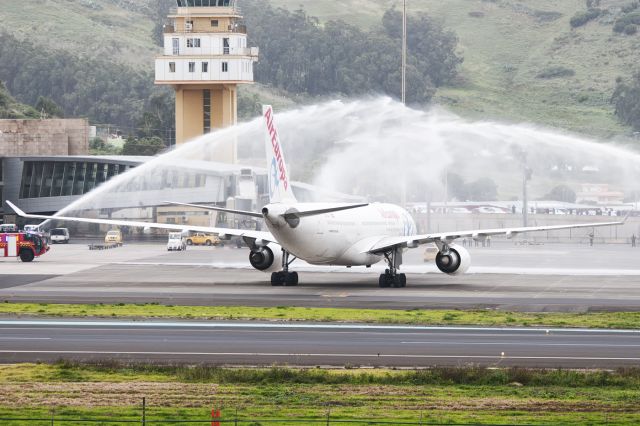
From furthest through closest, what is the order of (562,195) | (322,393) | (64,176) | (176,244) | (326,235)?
1. (562,195)
2. (64,176)
3. (176,244)
4. (326,235)
5. (322,393)

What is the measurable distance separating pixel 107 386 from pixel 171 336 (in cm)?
1163

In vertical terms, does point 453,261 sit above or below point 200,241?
below

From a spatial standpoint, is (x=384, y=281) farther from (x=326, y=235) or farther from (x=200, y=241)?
(x=200, y=241)

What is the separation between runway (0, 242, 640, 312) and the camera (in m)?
60.3

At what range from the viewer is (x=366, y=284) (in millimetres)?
72125

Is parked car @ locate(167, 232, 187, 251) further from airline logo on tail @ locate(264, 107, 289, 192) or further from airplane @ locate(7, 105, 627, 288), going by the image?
airline logo on tail @ locate(264, 107, 289, 192)

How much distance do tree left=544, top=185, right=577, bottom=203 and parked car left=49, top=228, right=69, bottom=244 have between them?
5323 cm

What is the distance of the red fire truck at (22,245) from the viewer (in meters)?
92.1

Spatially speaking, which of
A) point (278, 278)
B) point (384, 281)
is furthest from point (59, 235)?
point (384, 281)

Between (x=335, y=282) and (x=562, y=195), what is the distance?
78.7 meters

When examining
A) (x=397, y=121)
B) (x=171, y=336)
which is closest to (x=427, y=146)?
(x=397, y=121)

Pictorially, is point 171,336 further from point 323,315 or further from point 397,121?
point 397,121

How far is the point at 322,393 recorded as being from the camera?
1341 inches

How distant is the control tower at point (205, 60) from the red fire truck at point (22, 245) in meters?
58.0
